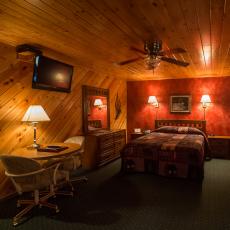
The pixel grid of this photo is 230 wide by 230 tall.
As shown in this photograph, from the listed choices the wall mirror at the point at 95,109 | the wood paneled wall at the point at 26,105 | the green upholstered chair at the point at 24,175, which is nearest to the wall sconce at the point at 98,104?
the wall mirror at the point at 95,109

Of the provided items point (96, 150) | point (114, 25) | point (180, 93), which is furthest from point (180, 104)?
point (114, 25)

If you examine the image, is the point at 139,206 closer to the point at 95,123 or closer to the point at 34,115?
the point at 34,115

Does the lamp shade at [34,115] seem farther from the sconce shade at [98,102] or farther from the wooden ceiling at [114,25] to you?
the sconce shade at [98,102]

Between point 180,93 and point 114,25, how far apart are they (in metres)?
4.58

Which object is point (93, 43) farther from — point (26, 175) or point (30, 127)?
point (26, 175)

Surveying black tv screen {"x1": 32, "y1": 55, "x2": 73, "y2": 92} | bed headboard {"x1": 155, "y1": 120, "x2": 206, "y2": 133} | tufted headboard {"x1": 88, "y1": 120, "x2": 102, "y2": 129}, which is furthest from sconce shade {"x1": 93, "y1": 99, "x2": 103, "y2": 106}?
bed headboard {"x1": 155, "y1": 120, "x2": 206, "y2": 133}

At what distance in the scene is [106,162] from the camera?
5219 millimetres

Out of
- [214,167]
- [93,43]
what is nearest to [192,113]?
[214,167]

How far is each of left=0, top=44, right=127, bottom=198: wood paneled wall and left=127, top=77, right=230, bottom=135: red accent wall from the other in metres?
2.56

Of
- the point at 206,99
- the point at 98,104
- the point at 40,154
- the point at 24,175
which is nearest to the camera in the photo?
the point at 24,175

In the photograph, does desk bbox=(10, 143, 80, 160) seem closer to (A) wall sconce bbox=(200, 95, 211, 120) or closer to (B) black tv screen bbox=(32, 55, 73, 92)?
(B) black tv screen bbox=(32, 55, 73, 92)

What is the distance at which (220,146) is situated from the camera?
573cm

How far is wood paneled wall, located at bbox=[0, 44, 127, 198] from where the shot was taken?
3.28m

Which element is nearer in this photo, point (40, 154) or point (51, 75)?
point (40, 154)
